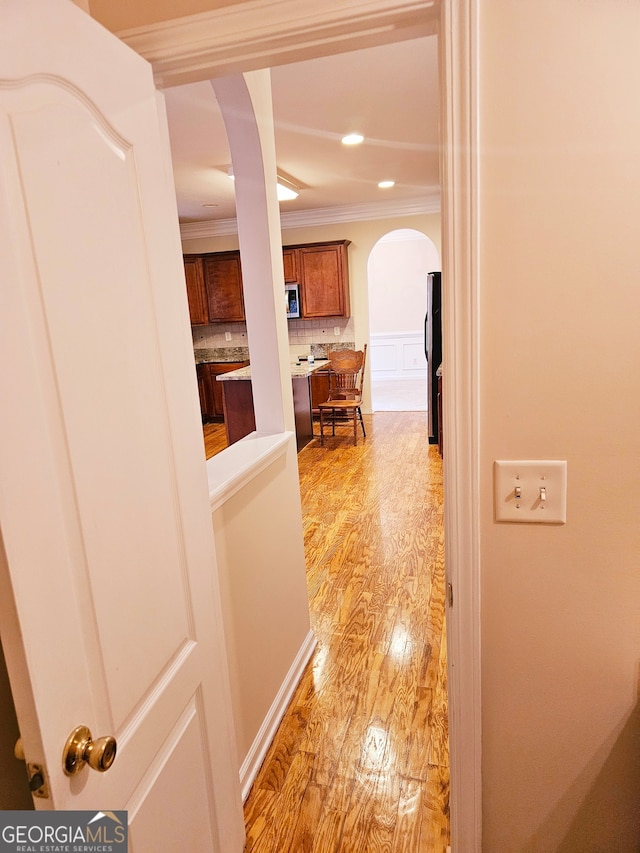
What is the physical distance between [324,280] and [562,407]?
19.5ft

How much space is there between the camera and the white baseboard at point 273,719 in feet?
5.71

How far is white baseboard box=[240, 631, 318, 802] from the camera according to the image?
5.71 feet

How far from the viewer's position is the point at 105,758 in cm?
79

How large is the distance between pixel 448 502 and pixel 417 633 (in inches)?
66.1

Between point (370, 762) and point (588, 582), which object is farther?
point (370, 762)

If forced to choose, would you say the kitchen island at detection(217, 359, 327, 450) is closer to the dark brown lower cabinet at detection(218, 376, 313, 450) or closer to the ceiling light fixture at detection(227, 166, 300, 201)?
the dark brown lower cabinet at detection(218, 376, 313, 450)

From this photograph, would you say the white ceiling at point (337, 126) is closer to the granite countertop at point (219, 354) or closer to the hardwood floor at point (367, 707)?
the granite countertop at point (219, 354)

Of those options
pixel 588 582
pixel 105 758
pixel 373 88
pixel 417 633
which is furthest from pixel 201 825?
pixel 373 88

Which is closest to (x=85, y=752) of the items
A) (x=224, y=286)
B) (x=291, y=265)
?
A: (x=291, y=265)

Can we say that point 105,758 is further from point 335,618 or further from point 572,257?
point 335,618

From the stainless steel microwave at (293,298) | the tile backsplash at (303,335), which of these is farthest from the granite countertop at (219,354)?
the stainless steel microwave at (293,298)

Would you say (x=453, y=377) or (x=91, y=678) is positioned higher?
(x=453, y=377)

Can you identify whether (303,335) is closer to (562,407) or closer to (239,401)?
(239,401)

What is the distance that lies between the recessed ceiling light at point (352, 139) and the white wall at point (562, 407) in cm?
315
